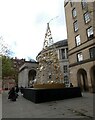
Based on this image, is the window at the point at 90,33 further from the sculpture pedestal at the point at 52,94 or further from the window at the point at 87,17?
the sculpture pedestal at the point at 52,94

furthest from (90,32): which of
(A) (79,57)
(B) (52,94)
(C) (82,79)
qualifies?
(B) (52,94)

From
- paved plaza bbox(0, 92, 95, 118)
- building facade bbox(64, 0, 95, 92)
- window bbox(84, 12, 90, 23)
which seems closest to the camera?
paved plaza bbox(0, 92, 95, 118)

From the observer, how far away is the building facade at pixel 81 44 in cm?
2788

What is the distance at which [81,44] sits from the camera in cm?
3028

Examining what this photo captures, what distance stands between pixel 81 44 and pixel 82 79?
6.85 meters

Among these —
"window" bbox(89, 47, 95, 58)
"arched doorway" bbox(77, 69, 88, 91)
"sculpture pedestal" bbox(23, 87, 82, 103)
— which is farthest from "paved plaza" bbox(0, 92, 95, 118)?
"arched doorway" bbox(77, 69, 88, 91)

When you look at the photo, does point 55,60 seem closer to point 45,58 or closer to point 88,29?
point 45,58

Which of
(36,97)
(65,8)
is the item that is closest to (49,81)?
(36,97)

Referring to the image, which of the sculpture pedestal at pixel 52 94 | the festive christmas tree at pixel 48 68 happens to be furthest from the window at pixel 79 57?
the sculpture pedestal at pixel 52 94

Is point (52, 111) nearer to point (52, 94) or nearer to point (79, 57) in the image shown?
point (52, 94)

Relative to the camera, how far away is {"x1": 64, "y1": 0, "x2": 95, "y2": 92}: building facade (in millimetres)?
27875

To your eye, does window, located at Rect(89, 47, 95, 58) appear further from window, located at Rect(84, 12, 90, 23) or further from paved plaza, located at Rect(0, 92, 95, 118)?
paved plaza, located at Rect(0, 92, 95, 118)

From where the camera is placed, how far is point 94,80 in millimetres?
28516

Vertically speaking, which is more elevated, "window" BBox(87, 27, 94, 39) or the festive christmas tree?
"window" BBox(87, 27, 94, 39)
